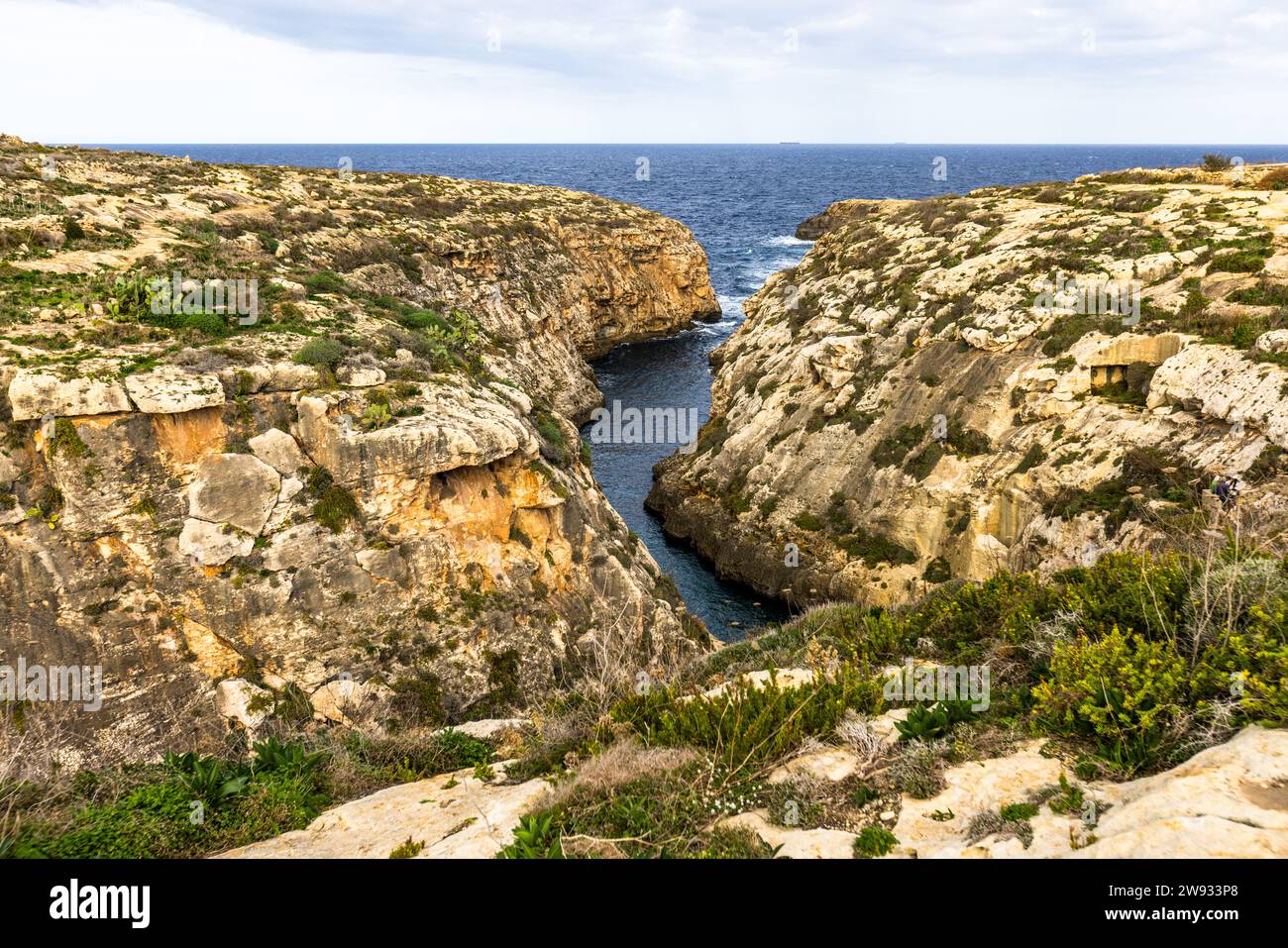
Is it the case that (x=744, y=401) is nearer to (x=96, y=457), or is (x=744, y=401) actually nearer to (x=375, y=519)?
(x=375, y=519)

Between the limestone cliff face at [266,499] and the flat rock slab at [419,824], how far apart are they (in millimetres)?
7213

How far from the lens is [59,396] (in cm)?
1636

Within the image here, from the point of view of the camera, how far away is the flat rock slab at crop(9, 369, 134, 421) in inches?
635

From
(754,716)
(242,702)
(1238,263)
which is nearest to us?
(754,716)

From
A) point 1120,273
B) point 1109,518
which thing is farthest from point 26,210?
point 1120,273

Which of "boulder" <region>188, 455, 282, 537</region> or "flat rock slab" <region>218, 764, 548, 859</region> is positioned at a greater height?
"boulder" <region>188, 455, 282, 537</region>

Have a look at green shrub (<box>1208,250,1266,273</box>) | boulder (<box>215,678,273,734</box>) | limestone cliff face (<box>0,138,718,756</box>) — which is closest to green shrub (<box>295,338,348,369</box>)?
limestone cliff face (<box>0,138,718,756</box>)

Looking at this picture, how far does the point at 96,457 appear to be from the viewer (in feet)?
55.1

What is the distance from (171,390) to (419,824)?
14322 millimetres

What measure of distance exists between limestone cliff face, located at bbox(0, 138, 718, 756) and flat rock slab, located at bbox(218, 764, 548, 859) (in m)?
7.21

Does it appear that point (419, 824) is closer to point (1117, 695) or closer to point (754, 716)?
point (754, 716)

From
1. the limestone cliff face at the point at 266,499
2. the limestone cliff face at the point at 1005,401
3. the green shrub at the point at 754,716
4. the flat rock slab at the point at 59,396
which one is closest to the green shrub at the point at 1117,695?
the green shrub at the point at 754,716

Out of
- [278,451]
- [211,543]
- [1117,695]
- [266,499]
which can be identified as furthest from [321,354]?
[1117,695]

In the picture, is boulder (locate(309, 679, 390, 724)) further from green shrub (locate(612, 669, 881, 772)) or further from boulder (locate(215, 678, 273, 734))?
green shrub (locate(612, 669, 881, 772))
